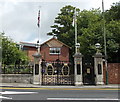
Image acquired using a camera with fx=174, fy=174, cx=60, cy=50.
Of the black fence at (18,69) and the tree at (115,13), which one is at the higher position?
the tree at (115,13)

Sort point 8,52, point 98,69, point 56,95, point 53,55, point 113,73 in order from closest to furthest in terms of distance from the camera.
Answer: point 56,95
point 98,69
point 113,73
point 8,52
point 53,55

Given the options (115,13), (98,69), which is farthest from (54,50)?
(98,69)

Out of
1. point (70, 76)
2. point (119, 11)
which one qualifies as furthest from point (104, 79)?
point (119, 11)

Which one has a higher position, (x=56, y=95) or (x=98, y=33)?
(x=98, y=33)

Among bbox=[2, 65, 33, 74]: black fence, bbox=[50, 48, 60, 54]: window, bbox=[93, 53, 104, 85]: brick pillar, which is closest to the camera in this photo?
bbox=[93, 53, 104, 85]: brick pillar

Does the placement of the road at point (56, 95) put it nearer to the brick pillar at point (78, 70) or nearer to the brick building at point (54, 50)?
the brick pillar at point (78, 70)

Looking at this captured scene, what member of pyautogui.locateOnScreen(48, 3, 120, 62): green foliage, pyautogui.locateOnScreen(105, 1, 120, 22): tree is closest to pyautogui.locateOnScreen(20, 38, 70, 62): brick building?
pyautogui.locateOnScreen(48, 3, 120, 62): green foliage

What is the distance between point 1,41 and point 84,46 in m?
18.4

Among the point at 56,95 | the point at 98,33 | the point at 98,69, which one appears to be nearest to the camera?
the point at 56,95

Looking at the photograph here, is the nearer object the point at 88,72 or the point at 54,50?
the point at 88,72

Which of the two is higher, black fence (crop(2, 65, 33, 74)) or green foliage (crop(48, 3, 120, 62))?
green foliage (crop(48, 3, 120, 62))

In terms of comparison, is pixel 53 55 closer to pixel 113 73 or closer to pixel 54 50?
pixel 54 50

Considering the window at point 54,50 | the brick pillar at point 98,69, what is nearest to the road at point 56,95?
the brick pillar at point 98,69

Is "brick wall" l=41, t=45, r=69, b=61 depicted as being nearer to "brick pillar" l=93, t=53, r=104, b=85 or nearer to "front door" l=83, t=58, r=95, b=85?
"front door" l=83, t=58, r=95, b=85
